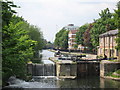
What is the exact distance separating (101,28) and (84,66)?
27.5 m

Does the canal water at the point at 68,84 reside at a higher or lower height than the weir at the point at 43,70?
lower

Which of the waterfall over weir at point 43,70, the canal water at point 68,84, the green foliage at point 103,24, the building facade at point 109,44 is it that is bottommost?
the canal water at point 68,84

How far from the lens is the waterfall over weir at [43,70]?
1768 inches

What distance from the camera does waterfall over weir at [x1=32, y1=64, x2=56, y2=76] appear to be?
4491 centimetres

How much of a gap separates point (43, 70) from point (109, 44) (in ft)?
68.1

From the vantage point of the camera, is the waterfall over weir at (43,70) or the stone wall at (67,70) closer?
the stone wall at (67,70)

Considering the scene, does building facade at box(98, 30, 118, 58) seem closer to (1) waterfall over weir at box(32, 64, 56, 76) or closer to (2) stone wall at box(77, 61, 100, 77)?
(2) stone wall at box(77, 61, 100, 77)

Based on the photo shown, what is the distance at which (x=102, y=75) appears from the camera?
43188mm

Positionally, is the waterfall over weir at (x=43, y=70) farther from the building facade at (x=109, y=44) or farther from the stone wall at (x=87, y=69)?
the building facade at (x=109, y=44)

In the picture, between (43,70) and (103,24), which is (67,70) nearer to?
(43,70)

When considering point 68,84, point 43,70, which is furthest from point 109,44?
point 68,84

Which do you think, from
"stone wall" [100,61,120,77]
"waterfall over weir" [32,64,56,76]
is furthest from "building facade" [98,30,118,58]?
"waterfall over weir" [32,64,56,76]

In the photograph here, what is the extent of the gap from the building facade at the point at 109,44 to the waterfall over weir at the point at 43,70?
680 inches

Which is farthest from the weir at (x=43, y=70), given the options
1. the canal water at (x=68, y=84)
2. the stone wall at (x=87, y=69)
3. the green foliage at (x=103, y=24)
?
the green foliage at (x=103, y=24)
